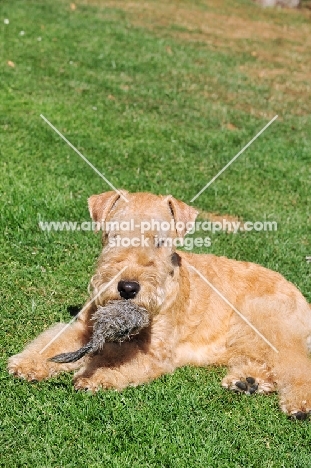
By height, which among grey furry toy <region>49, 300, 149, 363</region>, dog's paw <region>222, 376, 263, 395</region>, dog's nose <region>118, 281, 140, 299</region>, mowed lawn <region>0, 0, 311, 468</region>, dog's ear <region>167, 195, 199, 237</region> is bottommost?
dog's paw <region>222, 376, 263, 395</region>

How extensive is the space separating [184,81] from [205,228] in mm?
7272

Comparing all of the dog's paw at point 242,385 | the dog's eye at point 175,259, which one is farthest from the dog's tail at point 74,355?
the dog's paw at point 242,385

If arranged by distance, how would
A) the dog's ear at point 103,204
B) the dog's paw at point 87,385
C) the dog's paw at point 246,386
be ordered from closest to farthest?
the dog's paw at point 87,385 → the dog's paw at point 246,386 → the dog's ear at point 103,204

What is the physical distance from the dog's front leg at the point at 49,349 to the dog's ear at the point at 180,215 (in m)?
1.15

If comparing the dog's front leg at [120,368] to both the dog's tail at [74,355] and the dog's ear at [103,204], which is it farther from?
the dog's ear at [103,204]

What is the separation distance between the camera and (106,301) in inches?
199

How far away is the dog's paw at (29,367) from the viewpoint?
524 centimetres

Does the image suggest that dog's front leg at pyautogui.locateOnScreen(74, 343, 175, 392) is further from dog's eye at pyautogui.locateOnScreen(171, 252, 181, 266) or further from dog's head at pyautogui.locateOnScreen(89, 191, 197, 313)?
dog's eye at pyautogui.locateOnScreen(171, 252, 181, 266)

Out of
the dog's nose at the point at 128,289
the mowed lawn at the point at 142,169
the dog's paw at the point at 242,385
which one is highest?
the dog's nose at the point at 128,289

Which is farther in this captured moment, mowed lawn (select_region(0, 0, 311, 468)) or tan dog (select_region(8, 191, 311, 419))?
tan dog (select_region(8, 191, 311, 419))

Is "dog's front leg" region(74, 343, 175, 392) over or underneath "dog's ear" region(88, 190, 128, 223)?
underneath

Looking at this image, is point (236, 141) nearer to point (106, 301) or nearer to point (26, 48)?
point (26, 48)

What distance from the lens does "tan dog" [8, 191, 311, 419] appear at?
5242mm

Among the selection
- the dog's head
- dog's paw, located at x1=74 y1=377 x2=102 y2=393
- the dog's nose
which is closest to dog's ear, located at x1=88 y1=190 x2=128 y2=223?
the dog's head
